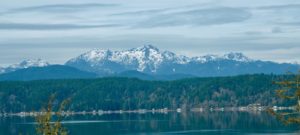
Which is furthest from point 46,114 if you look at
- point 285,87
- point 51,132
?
point 285,87

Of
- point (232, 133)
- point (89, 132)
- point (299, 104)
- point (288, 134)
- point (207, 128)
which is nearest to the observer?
point (299, 104)

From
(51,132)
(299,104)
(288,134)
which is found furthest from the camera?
(288,134)

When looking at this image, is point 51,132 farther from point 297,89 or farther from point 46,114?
point 297,89

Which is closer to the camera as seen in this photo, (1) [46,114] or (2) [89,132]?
(1) [46,114]

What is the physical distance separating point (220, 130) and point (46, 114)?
129 meters

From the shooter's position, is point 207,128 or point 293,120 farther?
point 207,128

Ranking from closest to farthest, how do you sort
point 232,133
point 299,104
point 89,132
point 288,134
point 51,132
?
point 299,104 < point 51,132 < point 288,134 < point 232,133 < point 89,132

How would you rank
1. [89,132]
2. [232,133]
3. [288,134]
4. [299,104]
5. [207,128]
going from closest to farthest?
[299,104] < [288,134] < [232,133] < [89,132] < [207,128]

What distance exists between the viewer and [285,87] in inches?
770

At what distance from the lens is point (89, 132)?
149 meters

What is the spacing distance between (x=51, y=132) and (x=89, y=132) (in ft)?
416

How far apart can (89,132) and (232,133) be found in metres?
31.3

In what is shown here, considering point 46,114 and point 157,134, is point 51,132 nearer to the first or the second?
point 46,114

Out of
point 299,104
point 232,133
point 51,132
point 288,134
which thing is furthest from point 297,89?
point 232,133
